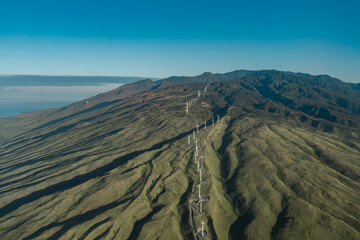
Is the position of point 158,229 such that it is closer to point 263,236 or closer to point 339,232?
point 263,236

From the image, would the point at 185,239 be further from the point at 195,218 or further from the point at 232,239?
the point at 232,239

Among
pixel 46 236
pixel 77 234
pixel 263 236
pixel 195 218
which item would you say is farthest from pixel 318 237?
pixel 46 236

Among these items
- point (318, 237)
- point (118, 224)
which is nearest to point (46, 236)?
point (118, 224)

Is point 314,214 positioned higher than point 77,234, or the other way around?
point 314,214

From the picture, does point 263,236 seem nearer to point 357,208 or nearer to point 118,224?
point 357,208

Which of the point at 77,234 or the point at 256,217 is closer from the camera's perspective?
the point at 77,234

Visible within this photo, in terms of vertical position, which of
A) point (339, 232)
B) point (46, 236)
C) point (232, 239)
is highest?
point (339, 232)

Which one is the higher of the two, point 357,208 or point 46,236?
point 357,208

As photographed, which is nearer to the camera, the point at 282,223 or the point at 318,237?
the point at 318,237

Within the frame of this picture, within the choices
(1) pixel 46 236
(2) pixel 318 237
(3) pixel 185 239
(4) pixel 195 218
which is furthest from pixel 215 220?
(1) pixel 46 236
